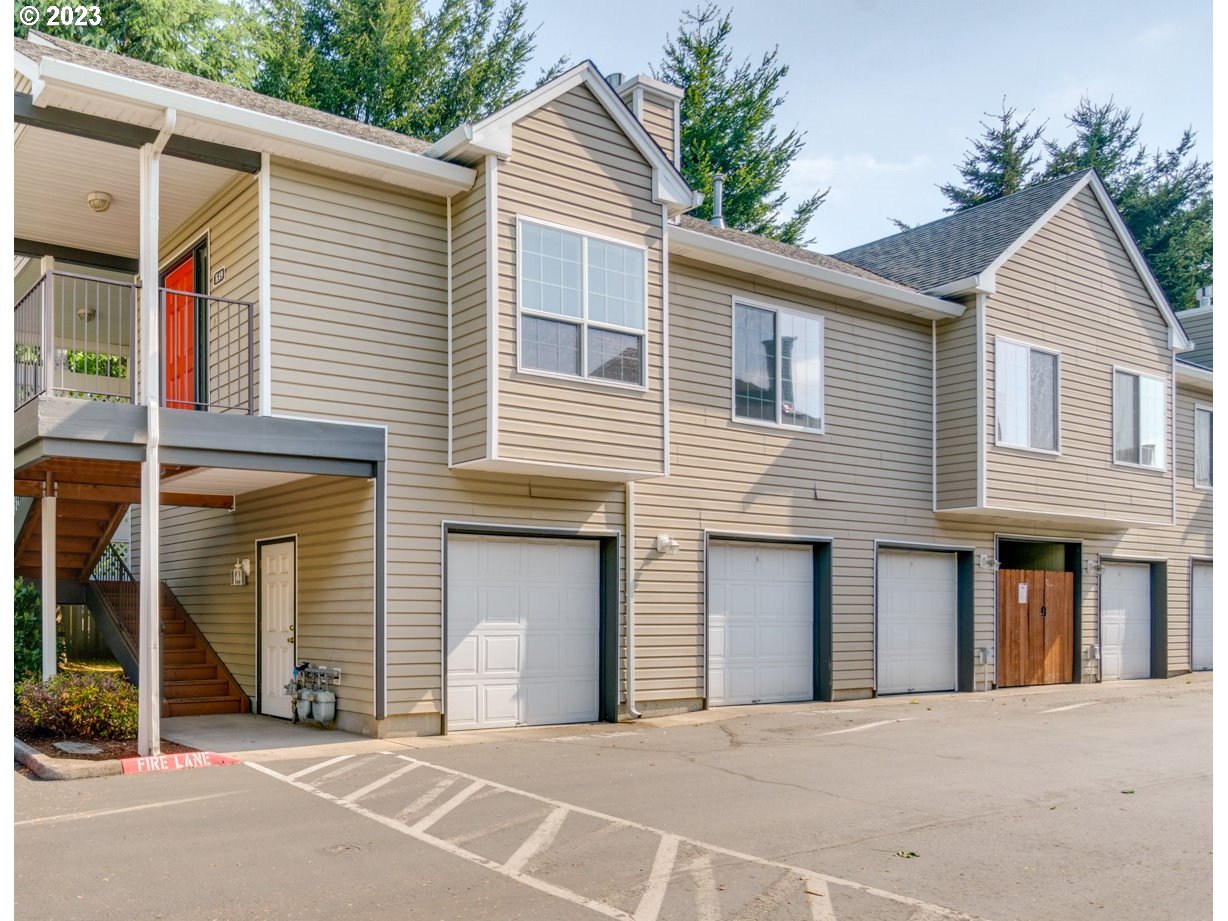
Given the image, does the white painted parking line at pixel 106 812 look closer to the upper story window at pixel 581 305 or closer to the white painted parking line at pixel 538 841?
the white painted parking line at pixel 538 841

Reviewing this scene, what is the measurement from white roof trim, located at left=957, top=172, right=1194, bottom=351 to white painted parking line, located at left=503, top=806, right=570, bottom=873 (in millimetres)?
11098

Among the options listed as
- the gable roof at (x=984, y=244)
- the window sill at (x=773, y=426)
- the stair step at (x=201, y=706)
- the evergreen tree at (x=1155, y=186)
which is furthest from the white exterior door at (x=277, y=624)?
the evergreen tree at (x=1155, y=186)

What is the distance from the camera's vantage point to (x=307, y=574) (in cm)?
1222

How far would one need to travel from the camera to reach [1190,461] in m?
20.8

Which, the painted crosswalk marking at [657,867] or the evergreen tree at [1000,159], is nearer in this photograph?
the painted crosswalk marking at [657,867]

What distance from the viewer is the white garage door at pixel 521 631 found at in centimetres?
1186

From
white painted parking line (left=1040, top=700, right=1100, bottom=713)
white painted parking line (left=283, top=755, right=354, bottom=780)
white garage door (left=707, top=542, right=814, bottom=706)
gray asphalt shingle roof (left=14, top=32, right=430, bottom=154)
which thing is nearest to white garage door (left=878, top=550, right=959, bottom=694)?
white garage door (left=707, top=542, right=814, bottom=706)

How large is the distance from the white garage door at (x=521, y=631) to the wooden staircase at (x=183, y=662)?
10.4 feet

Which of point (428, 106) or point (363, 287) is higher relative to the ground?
point (428, 106)

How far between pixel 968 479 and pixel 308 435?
373 inches

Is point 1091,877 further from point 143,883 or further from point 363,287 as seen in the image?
point 363,287

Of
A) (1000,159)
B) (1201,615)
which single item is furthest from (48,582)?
(1000,159)

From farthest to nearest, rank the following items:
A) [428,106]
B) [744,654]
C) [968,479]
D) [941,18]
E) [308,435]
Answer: [428,106], [968,479], [744,654], [308,435], [941,18]

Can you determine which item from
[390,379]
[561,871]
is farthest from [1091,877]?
[390,379]
